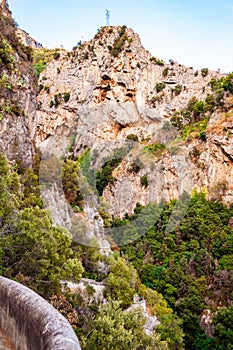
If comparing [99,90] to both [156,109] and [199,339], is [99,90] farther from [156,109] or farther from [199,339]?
[199,339]

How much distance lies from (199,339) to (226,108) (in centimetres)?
2478

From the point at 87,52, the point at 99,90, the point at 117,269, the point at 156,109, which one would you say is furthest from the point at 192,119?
the point at 117,269

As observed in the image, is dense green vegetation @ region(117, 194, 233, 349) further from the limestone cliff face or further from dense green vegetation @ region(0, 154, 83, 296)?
dense green vegetation @ region(0, 154, 83, 296)

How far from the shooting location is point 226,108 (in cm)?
3606

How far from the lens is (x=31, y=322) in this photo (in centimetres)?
330

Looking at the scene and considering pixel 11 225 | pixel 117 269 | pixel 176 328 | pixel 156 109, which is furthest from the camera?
pixel 156 109

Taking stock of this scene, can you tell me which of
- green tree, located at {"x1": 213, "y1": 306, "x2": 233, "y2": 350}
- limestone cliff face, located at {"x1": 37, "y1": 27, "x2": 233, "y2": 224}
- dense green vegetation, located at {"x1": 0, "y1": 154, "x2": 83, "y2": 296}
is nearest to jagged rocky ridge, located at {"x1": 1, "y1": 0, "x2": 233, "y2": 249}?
limestone cliff face, located at {"x1": 37, "y1": 27, "x2": 233, "y2": 224}

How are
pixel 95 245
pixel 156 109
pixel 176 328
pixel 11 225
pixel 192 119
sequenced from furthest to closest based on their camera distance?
pixel 156 109 < pixel 192 119 < pixel 95 245 < pixel 176 328 < pixel 11 225

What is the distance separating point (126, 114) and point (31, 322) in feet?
137

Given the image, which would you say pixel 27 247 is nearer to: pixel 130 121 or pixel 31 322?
pixel 31 322

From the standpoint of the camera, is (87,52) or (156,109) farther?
(87,52)

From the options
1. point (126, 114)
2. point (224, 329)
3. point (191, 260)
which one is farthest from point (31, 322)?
point (126, 114)

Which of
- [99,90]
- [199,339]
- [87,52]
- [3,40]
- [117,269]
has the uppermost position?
[87,52]

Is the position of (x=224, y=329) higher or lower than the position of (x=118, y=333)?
lower
